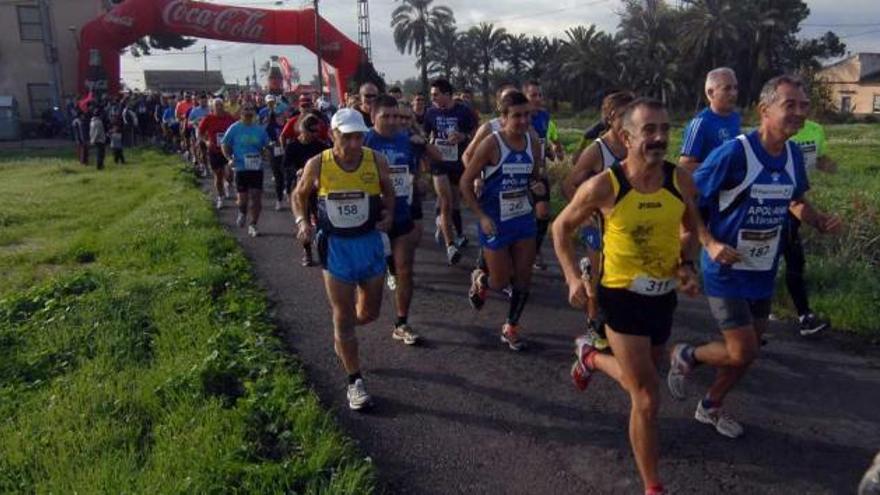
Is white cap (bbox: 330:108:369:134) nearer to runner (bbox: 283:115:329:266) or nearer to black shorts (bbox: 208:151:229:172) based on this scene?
runner (bbox: 283:115:329:266)

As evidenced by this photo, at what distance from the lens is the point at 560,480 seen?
13.9 feet

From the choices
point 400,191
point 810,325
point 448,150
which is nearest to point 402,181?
point 400,191

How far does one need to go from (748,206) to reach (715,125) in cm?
187

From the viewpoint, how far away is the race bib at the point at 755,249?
452 centimetres

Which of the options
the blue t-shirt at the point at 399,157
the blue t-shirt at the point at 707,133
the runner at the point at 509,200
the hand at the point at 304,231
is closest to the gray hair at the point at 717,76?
the blue t-shirt at the point at 707,133

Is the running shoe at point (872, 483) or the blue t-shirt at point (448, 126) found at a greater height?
the blue t-shirt at point (448, 126)

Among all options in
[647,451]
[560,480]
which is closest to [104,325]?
[560,480]

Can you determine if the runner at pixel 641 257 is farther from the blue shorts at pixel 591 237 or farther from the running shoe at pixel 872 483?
the blue shorts at pixel 591 237

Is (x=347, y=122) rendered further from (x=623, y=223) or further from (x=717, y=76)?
(x=717, y=76)

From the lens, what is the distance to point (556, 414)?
16.7ft

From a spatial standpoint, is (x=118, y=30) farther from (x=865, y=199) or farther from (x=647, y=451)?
(x=647, y=451)

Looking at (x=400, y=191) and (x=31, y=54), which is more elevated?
(x=31, y=54)

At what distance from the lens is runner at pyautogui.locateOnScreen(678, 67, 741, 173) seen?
6180mm

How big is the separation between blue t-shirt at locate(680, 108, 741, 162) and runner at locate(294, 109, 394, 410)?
2.56m
